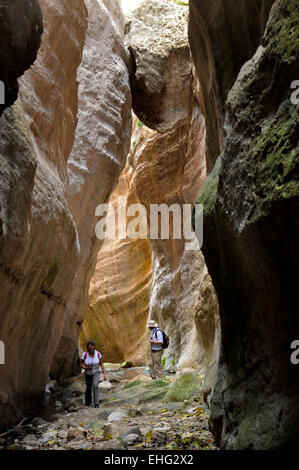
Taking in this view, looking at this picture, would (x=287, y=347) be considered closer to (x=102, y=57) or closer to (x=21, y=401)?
(x=21, y=401)

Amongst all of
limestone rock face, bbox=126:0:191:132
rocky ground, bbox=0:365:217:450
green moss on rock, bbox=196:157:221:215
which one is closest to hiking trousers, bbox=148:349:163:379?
rocky ground, bbox=0:365:217:450

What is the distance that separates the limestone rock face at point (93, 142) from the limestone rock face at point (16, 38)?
8205 mm

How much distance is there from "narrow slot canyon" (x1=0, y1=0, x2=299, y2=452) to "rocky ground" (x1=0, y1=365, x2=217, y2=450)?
0.13 ft

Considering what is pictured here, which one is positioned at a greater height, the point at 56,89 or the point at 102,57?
the point at 102,57

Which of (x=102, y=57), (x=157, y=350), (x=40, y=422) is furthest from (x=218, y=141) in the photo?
(x=102, y=57)

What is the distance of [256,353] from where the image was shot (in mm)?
4055

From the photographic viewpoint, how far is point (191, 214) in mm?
8672

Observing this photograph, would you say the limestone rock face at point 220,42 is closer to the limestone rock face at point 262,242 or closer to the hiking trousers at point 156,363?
the limestone rock face at point 262,242

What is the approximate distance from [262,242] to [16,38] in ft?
9.50

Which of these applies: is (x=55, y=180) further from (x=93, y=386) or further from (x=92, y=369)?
(x=93, y=386)

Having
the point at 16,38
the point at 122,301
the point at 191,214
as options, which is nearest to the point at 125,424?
the point at 191,214

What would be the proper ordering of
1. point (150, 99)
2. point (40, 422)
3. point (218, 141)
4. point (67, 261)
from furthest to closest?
point (150, 99)
point (67, 261)
point (218, 141)
point (40, 422)

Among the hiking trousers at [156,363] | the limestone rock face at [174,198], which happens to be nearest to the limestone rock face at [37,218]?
the hiking trousers at [156,363]
